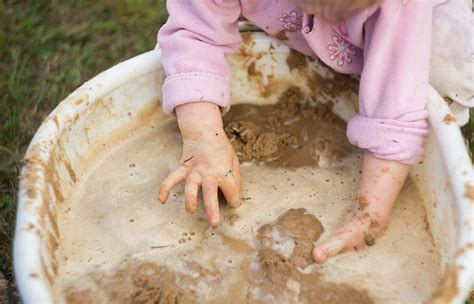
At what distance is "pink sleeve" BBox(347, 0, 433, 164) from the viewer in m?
1.17

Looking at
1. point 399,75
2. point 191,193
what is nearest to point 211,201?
point 191,193

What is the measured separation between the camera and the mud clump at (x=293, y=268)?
44.3 inches

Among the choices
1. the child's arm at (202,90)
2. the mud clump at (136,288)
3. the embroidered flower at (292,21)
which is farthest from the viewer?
the embroidered flower at (292,21)

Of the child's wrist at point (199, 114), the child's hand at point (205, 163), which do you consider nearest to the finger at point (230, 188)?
the child's hand at point (205, 163)

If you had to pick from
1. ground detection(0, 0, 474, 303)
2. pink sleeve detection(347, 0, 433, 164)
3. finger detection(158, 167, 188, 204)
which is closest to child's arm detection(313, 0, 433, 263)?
pink sleeve detection(347, 0, 433, 164)

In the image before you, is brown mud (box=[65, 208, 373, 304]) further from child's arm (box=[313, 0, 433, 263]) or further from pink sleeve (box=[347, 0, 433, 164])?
pink sleeve (box=[347, 0, 433, 164])

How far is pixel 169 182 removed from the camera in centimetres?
121

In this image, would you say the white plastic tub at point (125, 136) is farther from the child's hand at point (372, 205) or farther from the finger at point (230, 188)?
the finger at point (230, 188)

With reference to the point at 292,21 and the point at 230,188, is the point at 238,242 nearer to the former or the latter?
the point at 230,188

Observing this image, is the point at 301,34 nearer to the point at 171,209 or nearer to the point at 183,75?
the point at 183,75

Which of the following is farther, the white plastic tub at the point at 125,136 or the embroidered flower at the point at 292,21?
the embroidered flower at the point at 292,21

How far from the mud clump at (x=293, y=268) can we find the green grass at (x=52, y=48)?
0.74 metres

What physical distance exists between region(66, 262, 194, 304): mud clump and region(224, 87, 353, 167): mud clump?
339mm

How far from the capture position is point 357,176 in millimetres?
1342
